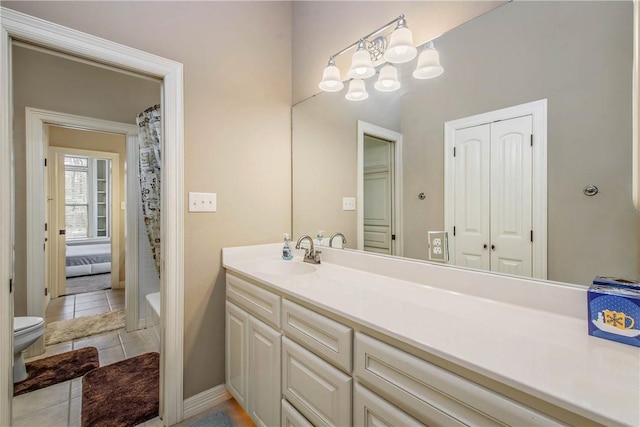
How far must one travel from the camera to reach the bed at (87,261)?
4513 millimetres

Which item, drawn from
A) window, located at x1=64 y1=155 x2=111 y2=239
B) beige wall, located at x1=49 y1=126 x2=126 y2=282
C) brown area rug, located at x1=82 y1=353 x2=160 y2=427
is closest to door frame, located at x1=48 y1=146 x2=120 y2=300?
beige wall, located at x1=49 y1=126 x2=126 y2=282

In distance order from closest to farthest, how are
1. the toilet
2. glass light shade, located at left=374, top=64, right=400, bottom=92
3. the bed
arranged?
glass light shade, located at left=374, top=64, right=400, bottom=92
the toilet
the bed

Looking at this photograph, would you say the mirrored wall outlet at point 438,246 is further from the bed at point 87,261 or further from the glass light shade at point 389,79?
the bed at point 87,261

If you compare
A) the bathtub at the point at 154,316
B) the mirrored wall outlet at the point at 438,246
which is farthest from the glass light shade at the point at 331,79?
the bathtub at the point at 154,316

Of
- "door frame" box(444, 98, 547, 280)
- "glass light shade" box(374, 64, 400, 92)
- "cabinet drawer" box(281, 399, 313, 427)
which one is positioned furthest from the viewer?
"glass light shade" box(374, 64, 400, 92)

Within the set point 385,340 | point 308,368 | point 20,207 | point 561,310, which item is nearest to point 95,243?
point 20,207

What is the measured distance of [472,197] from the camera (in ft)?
3.86

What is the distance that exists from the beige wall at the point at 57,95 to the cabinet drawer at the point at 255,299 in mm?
1749

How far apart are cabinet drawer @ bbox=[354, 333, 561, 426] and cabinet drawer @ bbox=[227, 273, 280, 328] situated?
494 millimetres

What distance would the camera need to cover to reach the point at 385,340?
32.5 inches

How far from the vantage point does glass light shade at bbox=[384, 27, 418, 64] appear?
1309mm

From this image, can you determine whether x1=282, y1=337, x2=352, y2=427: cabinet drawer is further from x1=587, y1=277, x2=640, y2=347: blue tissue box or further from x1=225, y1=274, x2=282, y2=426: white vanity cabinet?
x1=587, y1=277, x2=640, y2=347: blue tissue box

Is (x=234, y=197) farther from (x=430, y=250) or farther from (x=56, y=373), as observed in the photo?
(x=56, y=373)

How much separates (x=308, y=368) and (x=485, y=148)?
1114 mm
